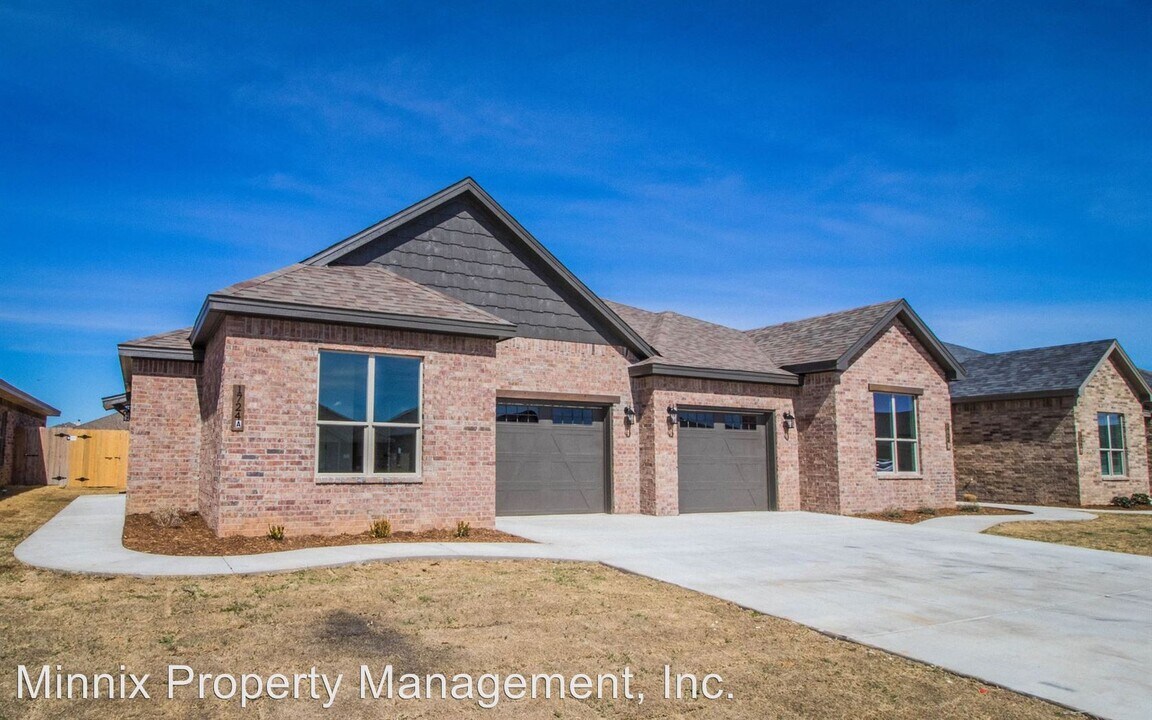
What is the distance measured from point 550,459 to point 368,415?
5421mm

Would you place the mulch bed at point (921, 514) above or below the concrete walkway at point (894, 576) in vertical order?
below

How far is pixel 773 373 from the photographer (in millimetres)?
19422

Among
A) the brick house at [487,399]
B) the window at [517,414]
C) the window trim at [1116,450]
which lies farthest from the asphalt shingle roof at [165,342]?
the window trim at [1116,450]

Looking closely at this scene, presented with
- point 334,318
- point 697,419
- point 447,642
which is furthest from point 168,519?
point 697,419

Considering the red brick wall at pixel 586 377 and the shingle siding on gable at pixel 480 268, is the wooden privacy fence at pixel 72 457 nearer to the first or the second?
the shingle siding on gable at pixel 480 268

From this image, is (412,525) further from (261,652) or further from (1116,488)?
(1116,488)

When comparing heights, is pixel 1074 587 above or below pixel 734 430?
below

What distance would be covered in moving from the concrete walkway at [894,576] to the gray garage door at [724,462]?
255cm

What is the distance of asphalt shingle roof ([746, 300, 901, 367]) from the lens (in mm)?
19611

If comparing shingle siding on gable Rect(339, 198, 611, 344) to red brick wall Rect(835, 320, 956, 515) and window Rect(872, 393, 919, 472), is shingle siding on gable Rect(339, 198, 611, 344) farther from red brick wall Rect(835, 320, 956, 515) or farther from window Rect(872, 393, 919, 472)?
window Rect(872, 393, 919, 472)

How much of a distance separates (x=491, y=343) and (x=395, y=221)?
3.77m

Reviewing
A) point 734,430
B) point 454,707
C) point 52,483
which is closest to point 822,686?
point 454,707

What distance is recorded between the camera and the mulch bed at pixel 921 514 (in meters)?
18.2

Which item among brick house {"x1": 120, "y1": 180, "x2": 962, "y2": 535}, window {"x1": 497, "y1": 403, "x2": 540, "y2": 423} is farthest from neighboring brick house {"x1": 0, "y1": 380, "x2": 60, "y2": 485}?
window {"x1": 497, "y1": 403, "x2": 540, "y2": 423}
